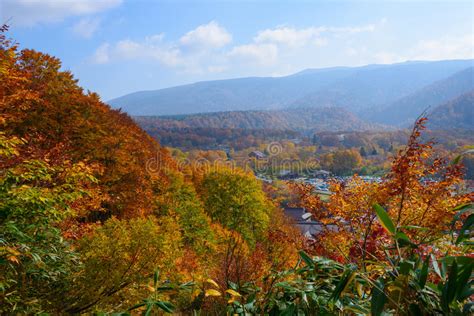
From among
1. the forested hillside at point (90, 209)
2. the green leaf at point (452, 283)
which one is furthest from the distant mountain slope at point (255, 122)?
the green leaf at point (452, 283)

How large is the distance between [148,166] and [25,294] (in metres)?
A: 12.7

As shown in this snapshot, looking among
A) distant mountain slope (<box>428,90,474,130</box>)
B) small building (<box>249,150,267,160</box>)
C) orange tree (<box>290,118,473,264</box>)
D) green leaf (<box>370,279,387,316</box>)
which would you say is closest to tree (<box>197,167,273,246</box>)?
orange tree (<box>290,118,473,264</box>)

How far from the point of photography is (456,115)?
141m

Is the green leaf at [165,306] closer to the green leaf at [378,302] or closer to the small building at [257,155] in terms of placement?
the green leaf at [378,302]

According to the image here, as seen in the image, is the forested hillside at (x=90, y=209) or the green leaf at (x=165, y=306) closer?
the green leaf at (x=165, y=306)

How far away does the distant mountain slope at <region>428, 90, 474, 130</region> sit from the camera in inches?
5364

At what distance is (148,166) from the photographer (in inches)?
693

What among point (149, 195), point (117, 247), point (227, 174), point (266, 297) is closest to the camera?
point (266, 297)

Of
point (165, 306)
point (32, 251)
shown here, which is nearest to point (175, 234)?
point (32, 251)

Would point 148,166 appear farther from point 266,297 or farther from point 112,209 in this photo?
point 266,297

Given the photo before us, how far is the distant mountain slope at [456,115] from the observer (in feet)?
447

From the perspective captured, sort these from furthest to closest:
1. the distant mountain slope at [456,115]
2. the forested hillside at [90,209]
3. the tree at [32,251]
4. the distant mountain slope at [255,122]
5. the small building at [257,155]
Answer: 1. the distant mountain slope at [255,122]
2. the distant mountain slope at [456,115]
3. the small building at [257,155]
4. the forested hillside at [90,209]
5. the tree at [32,251]

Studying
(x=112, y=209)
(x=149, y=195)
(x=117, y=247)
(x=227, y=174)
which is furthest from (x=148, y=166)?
(x=117, y=247)

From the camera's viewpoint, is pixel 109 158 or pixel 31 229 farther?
pixel 109 158
